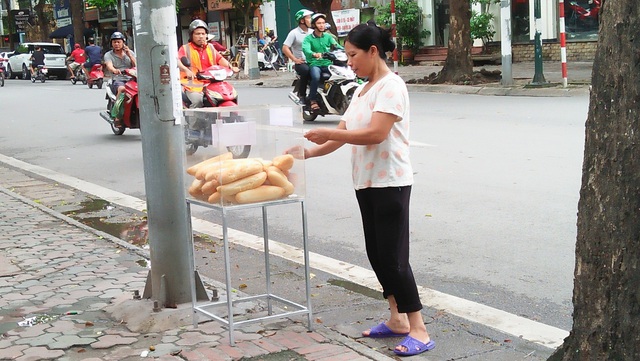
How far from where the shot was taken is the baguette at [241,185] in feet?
14.0

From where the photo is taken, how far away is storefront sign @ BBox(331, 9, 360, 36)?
27.1m

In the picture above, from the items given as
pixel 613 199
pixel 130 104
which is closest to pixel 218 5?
pixel 130 104

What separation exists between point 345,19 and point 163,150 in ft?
75.7

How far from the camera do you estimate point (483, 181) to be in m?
8.51

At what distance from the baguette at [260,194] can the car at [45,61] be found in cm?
3493

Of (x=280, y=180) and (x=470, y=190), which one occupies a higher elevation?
(x=280, y=180)

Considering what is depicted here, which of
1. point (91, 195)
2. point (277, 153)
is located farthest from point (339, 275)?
point (91, 195)

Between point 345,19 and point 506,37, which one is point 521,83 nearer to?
point 506,37

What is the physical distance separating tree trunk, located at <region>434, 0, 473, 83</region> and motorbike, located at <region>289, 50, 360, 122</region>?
20.6ft

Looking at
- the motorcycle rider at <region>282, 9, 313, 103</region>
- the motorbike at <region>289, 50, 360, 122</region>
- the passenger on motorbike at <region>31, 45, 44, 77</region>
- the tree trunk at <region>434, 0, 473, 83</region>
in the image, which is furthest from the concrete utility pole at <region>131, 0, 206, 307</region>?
the passenger on motorbike at <region>31, 45, 44, 77</region>

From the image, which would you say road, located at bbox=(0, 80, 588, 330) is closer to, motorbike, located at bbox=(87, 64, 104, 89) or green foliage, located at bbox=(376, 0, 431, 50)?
motorbike, located at bbox=(87, 64, 104, 89)

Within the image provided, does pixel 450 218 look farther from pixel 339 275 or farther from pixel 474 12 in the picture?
pixel 474 12

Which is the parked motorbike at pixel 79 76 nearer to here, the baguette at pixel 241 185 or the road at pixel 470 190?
the road at pixel 470 190

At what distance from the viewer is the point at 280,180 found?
4.38 m
